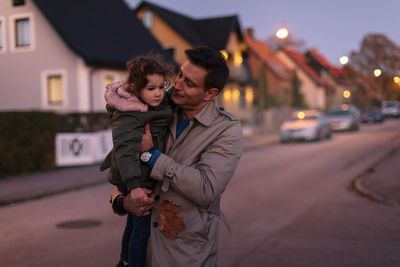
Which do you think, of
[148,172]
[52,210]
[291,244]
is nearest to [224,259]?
[291,244]

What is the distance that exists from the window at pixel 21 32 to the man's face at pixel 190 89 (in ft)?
78.6

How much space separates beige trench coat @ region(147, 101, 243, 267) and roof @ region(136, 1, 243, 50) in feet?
113

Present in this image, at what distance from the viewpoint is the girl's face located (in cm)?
277

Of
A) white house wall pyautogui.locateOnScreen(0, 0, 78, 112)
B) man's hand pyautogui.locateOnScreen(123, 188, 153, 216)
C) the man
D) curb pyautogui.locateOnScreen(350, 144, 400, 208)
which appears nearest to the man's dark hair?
the man

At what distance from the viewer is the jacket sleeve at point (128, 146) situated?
2625 millimetres

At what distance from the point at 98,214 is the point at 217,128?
6.72m

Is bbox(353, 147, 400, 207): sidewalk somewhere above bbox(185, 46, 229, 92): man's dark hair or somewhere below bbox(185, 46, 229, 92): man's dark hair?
below

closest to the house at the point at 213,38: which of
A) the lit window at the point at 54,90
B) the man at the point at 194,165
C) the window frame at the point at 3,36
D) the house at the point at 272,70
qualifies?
the house at the point at 272,70

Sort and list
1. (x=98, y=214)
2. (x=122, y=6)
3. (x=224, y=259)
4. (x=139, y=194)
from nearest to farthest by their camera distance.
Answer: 1. (x=139, y=194)
2. (x=224, y=259)
3. (x=98, y=214)
4. (x=122, y=6)

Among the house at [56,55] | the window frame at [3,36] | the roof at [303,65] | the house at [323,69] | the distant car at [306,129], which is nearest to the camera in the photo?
the house at [56,55]

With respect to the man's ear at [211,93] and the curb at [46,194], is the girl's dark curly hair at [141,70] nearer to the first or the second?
the man's ear at [211,93]

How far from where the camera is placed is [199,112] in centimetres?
277

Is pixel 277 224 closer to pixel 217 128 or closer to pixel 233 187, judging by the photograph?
pixel 233 187

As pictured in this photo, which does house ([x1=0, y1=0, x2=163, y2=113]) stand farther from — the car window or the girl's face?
the girl's face
